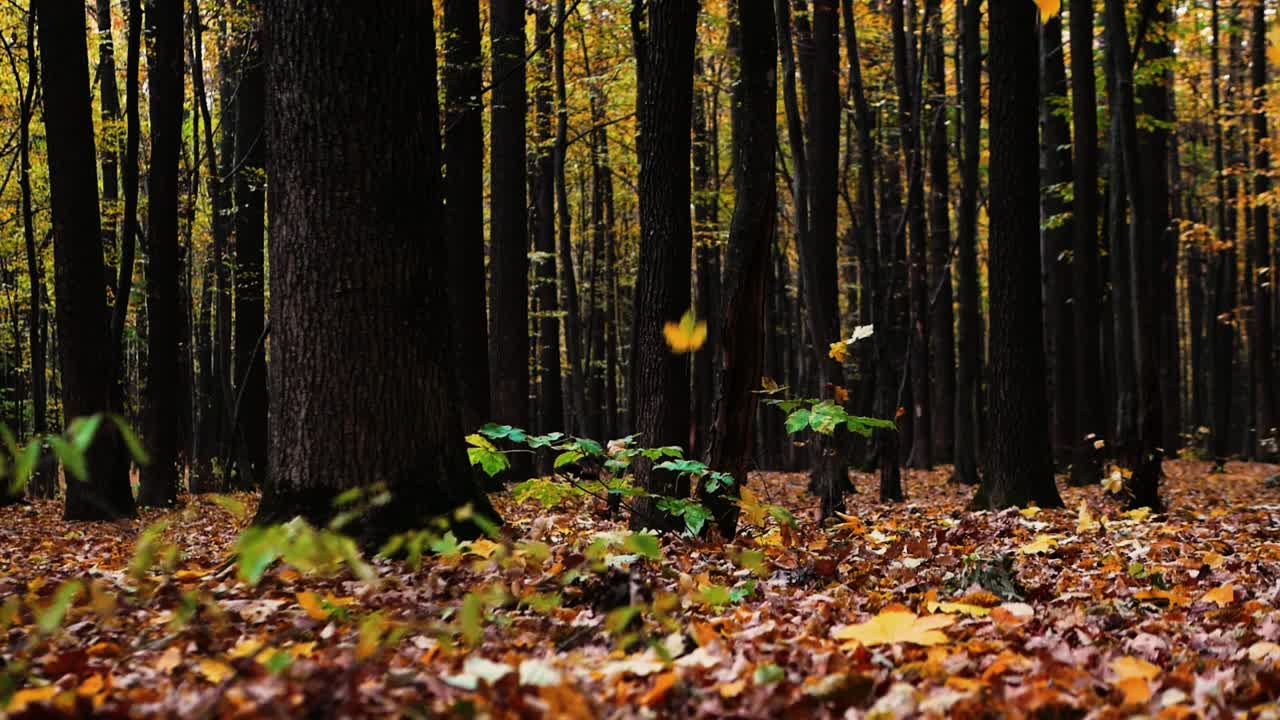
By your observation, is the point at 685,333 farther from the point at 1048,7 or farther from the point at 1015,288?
the point at 1015,288

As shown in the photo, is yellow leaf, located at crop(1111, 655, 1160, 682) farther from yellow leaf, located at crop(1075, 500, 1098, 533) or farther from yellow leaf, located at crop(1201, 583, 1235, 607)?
yellow leaf, located at crop(1075, 500, 1098, 533)

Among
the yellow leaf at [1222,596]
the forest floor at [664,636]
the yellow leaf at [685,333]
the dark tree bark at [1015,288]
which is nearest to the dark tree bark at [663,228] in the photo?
the forest floor at [664,636]

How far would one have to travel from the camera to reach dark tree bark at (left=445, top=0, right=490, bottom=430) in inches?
488

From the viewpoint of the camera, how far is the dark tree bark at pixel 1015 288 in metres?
9.35

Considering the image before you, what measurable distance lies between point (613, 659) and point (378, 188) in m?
2.81

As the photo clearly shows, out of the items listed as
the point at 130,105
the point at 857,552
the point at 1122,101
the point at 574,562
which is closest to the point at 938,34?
the point at 1122,101

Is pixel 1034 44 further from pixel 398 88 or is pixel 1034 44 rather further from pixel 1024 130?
pixel 398 88

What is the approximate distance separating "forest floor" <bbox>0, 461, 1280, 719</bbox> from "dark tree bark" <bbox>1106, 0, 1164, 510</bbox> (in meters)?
2.67

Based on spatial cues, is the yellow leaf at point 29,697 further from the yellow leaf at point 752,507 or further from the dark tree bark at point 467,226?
the dark tree bark at point 467,226

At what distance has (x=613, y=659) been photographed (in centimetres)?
293

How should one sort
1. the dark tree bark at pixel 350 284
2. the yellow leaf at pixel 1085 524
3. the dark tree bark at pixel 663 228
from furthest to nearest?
the yellow leaf at pixel 1085 524, the dark tree bark at pixel 663 228, the dark tree bark at pixel 350 284

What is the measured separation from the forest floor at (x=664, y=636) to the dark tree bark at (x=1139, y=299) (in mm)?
2668

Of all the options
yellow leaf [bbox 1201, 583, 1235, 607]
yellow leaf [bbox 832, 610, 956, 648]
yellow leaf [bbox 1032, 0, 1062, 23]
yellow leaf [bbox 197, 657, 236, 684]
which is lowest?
yellow leaf [bbox 1201, 583, 1235, 607]

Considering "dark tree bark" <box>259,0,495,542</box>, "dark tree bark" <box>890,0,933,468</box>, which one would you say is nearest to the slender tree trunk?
"dark tree bark" <box>890,0,933,468</box>
